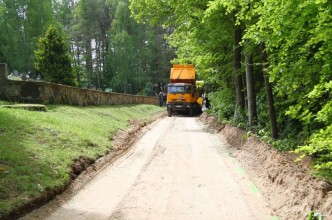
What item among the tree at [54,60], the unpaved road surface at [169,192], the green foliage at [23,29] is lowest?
the unpaved road surface at [169,192]

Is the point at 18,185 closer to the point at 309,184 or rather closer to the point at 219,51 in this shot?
the point at 309,184

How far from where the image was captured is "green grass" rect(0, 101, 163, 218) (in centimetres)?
646

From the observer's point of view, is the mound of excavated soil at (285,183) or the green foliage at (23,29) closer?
the mound of excavated soil at (285,183)

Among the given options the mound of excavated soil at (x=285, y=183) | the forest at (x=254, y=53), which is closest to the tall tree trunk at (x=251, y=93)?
the forest at (x=254, y=53)

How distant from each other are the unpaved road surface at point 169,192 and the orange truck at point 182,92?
66.4 ft

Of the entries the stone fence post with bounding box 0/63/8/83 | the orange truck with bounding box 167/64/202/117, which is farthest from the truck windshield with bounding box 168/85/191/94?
the stone fence post with bounding box 0/63/8/83

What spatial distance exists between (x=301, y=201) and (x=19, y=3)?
2127 inches

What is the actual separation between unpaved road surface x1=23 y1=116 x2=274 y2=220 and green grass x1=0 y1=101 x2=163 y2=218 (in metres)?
0.54

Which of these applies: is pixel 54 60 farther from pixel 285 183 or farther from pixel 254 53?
pixel 285 183

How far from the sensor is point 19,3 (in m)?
51.8

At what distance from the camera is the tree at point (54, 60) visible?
3806 cm

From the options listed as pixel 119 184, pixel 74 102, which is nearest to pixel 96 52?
pixel 74 102

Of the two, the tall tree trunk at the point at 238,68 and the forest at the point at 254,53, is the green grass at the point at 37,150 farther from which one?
the tall tree trunk at the point at 238,68

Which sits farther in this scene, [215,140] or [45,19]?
[45,19]
